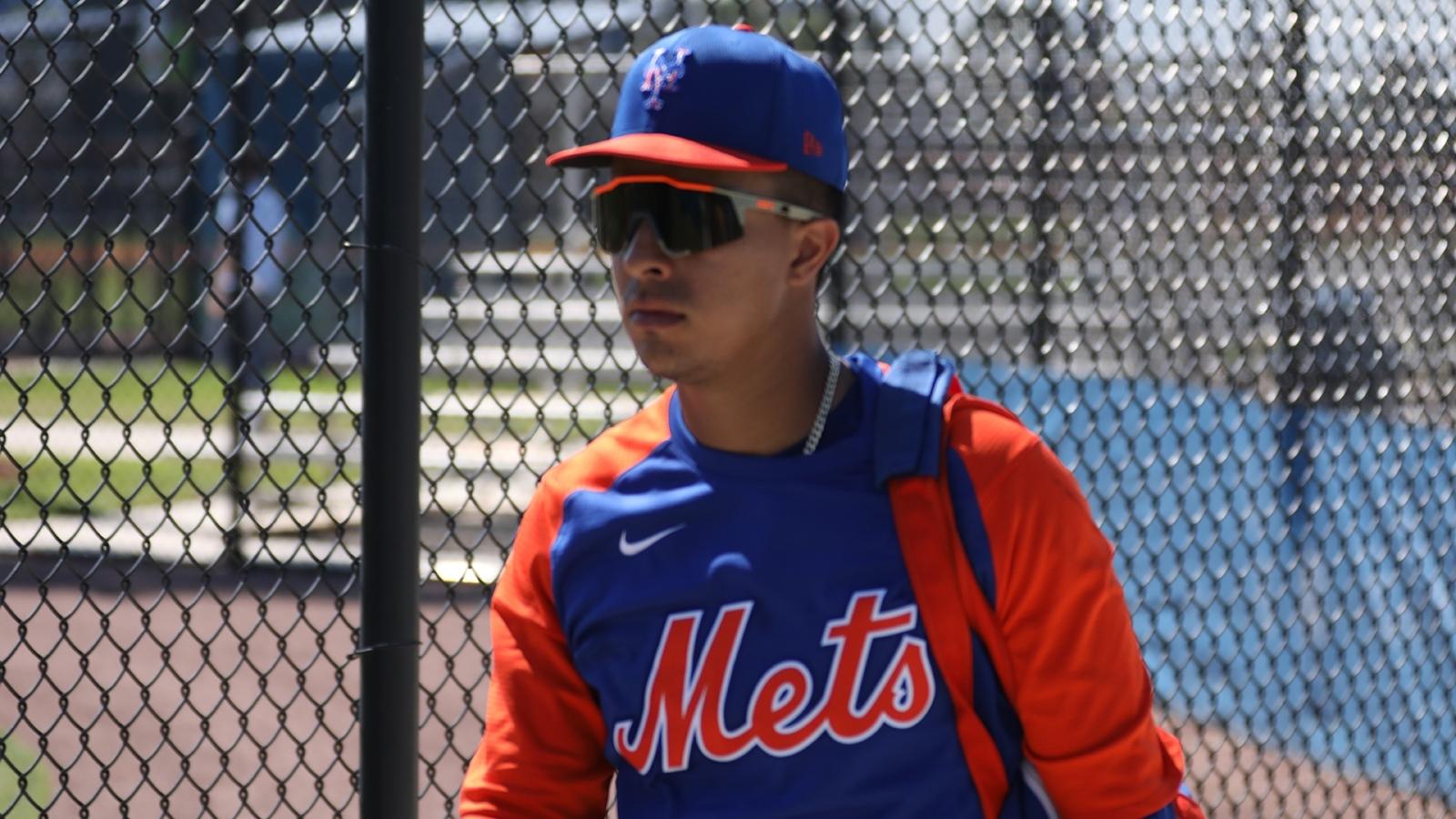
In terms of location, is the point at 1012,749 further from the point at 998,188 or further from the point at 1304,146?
the point at 998,188

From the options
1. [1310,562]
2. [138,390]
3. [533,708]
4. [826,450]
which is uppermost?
[138,390]

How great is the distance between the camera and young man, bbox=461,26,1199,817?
67.7 inches

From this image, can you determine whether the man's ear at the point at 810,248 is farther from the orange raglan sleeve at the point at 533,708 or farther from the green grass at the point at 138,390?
the green grass at the point at 138,390

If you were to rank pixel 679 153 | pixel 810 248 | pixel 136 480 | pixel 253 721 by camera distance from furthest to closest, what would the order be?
pixel 136 480, pixel 253 721, pixel 810 248, pixel 679 153

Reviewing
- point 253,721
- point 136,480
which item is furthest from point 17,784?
point 136,480

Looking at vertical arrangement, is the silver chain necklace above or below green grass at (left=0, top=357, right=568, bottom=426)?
below

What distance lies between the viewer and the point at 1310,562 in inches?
205

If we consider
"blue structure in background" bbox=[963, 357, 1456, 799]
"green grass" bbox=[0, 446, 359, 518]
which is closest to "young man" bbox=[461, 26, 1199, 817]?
"blue structure in background" bbox=[963, 357, 1456, 799]

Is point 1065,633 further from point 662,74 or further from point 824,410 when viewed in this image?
point 662,74

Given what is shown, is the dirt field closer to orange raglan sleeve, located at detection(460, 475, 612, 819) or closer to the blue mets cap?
orange raglan sleeve, located at detection(460, 475, 612, 819)

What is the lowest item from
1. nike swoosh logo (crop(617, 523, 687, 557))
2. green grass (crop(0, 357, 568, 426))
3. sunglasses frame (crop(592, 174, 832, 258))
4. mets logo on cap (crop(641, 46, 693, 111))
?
nike swoosh logo (crop(617, 523, 687, 557))

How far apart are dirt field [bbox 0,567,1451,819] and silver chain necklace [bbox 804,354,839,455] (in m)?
1.63

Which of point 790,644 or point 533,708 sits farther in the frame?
point 533,708

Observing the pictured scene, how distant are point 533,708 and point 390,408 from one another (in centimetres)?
84
